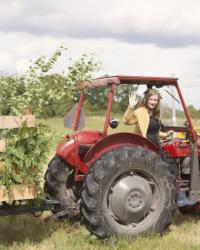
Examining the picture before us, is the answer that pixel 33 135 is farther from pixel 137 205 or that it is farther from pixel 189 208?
pixel 189 208

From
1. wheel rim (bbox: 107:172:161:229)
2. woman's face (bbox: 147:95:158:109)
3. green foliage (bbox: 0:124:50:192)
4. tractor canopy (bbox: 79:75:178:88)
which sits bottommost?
wheel rim (bbox: 107:172:161:229)

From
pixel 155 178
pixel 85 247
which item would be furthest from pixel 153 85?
pixel 85 247

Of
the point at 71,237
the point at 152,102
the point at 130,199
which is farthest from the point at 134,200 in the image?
the point at 152,102

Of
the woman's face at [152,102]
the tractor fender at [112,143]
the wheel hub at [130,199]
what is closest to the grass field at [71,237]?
the wheel hub at [130,199]

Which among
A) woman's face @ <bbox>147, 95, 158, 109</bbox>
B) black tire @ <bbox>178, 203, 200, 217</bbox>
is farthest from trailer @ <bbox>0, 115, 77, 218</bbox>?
black tire @ <bbox>178, 203, 200, 217</bbox>

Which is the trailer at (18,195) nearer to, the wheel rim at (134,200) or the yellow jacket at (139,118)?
the wheel rim at (134,200)

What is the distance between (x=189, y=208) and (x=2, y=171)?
3229 millimetres

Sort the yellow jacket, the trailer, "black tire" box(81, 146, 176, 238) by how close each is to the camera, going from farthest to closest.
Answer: the yellow jacket
"black tire" box(81, 146, 176, 238)
the trailer

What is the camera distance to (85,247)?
19.6 feet

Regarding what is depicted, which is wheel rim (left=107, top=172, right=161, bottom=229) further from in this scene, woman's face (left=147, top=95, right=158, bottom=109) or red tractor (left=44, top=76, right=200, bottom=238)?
woman's face (left=147, top=95, right=158, bottom=109)

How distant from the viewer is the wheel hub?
6289 millimetres

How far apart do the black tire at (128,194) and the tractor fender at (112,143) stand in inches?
5.8

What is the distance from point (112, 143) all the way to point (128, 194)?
0.62m

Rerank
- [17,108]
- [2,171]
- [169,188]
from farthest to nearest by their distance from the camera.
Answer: [169,188], [17,108], [2,171]
